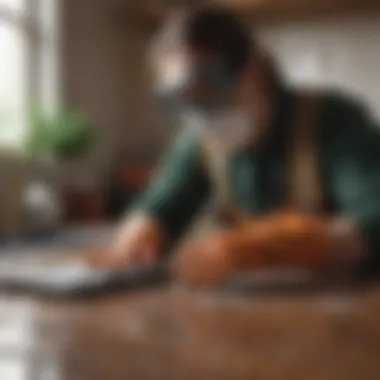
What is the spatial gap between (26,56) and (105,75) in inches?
11.5

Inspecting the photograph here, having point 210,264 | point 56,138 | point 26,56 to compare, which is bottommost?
point 210,264

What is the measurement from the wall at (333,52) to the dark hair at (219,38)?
1.19 m

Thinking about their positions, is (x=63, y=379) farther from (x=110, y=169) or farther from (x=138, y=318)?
(x=110, y=169)

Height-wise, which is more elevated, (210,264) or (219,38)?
(219,38)

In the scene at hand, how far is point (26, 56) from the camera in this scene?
2518 millimetres

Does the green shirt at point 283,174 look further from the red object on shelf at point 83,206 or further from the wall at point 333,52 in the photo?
the wall at point 333,52

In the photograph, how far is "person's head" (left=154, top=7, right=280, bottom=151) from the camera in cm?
133

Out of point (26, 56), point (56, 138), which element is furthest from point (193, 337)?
point (26, 56)

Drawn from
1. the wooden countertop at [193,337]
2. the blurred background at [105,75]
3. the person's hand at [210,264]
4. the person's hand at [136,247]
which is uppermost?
the blurred background at [105,75]

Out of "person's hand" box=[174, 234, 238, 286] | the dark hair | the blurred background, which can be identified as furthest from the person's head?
the blurred background

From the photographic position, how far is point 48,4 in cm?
255

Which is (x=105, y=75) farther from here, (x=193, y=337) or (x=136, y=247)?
(x=193, y=337)

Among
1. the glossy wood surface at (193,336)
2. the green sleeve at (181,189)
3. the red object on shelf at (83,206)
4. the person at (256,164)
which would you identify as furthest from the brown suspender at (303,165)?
the red object on shelf at (83,206)

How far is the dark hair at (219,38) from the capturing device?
1338 millimetres
